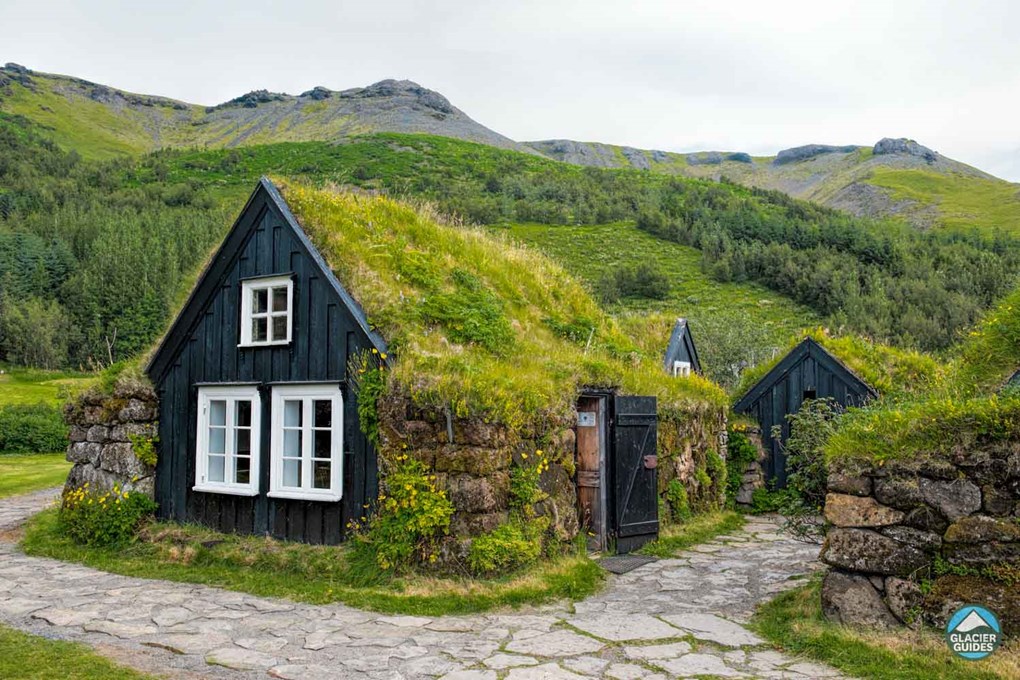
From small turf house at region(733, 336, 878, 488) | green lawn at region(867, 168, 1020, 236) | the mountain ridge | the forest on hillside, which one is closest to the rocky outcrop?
the mountain ridge

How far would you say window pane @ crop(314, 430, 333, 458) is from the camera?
11078 millimetres

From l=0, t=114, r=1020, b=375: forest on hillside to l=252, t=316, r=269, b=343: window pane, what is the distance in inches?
1310

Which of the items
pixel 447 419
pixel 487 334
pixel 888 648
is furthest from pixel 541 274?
pixel 888 648

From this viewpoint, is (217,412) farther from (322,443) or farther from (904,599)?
(904,599)

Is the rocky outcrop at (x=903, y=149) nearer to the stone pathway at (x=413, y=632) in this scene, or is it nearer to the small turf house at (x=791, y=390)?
the small turf house at (x=791, y=390)

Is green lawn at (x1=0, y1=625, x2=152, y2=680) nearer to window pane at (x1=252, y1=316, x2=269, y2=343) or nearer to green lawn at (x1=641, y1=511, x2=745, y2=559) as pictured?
window pane at (x1=252, y1=316, x2=269, y2=343)

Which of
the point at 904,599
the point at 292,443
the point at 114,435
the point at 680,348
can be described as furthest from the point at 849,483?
the point at 680,348

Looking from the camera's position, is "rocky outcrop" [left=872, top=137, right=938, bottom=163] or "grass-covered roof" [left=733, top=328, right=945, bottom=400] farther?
"rocky outcrop" [left=872, top=137, right=938, bottom=163]

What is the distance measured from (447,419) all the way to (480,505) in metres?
1.16

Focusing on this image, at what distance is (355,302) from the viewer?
35.9 ft

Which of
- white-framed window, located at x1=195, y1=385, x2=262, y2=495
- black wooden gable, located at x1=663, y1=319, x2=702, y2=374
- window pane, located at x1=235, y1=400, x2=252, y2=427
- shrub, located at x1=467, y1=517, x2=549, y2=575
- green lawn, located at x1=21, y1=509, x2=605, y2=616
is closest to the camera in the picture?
green lawn, located at x1=21, y1=509, x2=605, y2=616

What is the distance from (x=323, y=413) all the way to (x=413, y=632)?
14.2 ft

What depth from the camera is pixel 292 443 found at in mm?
11445

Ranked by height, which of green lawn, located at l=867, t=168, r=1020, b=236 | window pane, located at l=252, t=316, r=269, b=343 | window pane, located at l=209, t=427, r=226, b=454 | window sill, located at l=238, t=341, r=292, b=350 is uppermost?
green lawn, located at l=867, t=168, r=1020, b=236
